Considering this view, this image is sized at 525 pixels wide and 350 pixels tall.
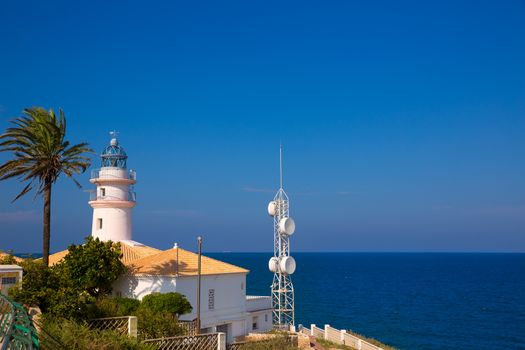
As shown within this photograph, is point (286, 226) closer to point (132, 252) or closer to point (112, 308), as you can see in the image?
point (132, 252)

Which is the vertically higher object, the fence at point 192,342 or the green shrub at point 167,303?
the green shrub at point 167,303

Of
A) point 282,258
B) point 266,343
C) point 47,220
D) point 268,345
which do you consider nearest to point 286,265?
point 282,258

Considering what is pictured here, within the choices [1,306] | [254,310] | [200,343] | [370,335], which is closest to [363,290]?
[370,335]

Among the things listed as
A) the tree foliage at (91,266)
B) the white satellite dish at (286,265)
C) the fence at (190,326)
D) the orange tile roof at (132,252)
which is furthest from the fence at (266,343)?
the white satellite dish at (286,265)

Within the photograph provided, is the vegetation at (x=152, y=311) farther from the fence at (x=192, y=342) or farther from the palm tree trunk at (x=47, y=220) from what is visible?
the palm tree trunk at (x=47, y=220)

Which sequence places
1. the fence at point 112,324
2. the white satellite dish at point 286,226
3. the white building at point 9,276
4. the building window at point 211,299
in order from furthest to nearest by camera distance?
the white satellite dish at point 286,226
the building window at point 211,299
the fence at point 112,324
the white building at point 9,276

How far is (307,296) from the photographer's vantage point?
395 ft

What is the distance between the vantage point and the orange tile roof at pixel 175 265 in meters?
34.8

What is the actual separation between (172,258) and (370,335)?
42781 mm

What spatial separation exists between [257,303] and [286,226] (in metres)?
8.07

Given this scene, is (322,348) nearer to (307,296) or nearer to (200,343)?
(200,343)

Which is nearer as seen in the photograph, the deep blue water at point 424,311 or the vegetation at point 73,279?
the vegetation at point 73,279

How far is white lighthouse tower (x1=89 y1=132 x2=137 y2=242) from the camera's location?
4225 centimetres

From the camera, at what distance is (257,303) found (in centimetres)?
4400
